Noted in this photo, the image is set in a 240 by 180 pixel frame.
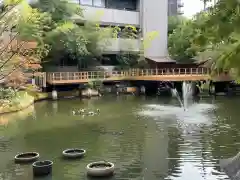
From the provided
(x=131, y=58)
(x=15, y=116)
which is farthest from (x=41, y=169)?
(x=131, y=58)

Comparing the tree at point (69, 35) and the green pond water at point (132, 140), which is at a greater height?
the tree at point (69, 35)

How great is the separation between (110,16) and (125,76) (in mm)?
7536

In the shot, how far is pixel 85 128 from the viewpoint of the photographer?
15352 millimetres

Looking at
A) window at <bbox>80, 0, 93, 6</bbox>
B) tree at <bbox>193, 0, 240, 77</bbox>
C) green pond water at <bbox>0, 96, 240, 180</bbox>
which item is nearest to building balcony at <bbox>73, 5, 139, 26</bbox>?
window at <bbox>80, 0, 93, 6</bbox>

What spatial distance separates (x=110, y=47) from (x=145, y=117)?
18.0m

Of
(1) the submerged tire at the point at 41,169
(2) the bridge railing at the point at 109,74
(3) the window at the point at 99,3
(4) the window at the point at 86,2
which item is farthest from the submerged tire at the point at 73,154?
(3) the window at the point at 99,3

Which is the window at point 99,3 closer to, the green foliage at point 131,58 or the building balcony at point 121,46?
the green foliage at point 131,58

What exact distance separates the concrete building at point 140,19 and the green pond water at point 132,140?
49.9ft

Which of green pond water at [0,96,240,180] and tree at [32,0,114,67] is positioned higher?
tree at [32,0,114,67]

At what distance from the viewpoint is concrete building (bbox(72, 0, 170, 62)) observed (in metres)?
35.1

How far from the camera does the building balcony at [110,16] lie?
33.6 meters

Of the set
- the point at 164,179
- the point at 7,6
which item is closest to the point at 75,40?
the point at 164,179

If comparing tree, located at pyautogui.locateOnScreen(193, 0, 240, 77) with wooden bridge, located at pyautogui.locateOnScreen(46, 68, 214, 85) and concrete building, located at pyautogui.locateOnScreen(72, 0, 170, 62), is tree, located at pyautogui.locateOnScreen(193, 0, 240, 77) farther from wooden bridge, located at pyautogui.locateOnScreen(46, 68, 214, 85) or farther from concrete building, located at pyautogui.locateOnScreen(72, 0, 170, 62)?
concrete building, located at pyautogui.locateOnScreen(72, 0, 170, 62)

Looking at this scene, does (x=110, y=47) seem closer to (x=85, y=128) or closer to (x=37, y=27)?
(x=37, y=27)
